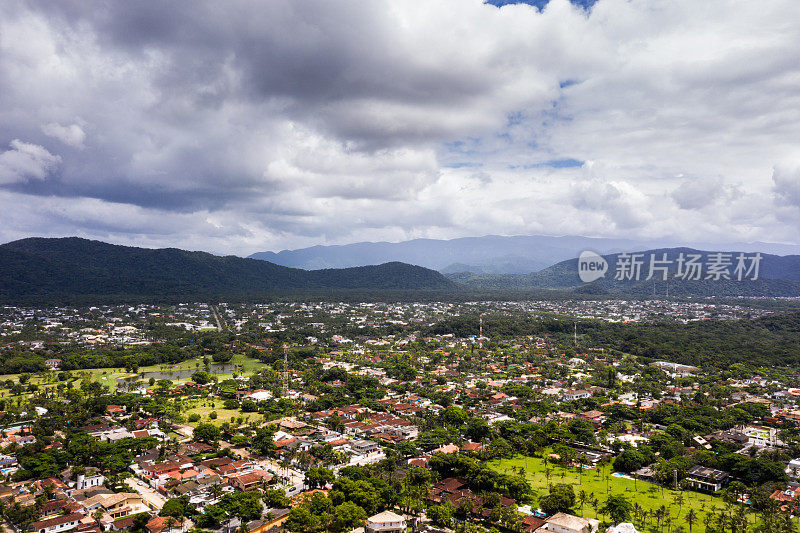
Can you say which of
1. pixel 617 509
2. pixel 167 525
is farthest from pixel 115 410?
pixel 617 509

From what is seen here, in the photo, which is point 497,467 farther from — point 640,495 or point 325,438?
point 325,438

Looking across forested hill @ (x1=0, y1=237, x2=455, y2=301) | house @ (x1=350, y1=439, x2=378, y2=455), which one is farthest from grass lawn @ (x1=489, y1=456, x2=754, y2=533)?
forested hill @ (x1=0, y1=237, x2=455, y2=301)

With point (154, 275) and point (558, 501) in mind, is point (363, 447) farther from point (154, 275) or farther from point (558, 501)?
point (154, 275)

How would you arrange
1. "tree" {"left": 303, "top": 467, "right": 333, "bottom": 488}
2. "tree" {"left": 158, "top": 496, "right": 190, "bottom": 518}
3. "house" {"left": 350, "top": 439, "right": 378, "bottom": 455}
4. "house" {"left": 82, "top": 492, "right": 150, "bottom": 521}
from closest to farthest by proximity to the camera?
"tree" {"left": 158, "top": 496, "right": 190, "bottom": 518}, "house" {"left": 82, "top": 492, "right": 150, "bottom": 521}, "tree" {"left": 303, "top": 467, "right": 333, "bottom": 488}, "house" {"left": 350, "top": 439, "right": 378, "bottom": 455}

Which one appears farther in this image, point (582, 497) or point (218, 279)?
point (218, 279)

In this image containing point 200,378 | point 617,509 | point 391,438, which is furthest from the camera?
point 200,378

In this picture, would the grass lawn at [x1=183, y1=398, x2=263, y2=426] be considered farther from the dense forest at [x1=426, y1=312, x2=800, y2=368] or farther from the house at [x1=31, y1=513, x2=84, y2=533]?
the dense forest at [x1=426, y1=312, x2=800, y2=368]
